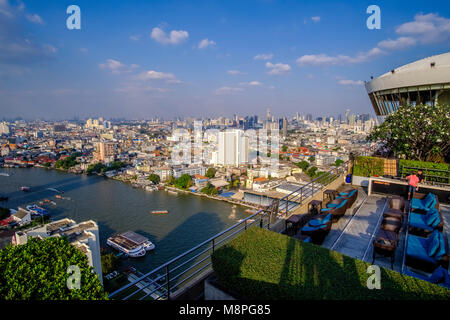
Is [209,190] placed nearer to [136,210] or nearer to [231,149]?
[136,210]

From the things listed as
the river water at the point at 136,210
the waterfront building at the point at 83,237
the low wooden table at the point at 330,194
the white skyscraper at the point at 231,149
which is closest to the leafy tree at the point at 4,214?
the river water at the point at 136,210

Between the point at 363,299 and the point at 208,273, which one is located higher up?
A: the point at 363,299

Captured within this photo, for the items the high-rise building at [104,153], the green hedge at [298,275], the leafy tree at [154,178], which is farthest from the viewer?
the high-rise building at [104,153]

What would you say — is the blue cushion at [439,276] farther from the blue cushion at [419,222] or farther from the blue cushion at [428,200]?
the blue cushion at [428,200]

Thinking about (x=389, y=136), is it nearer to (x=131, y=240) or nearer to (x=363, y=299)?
(x=363, y=299)
